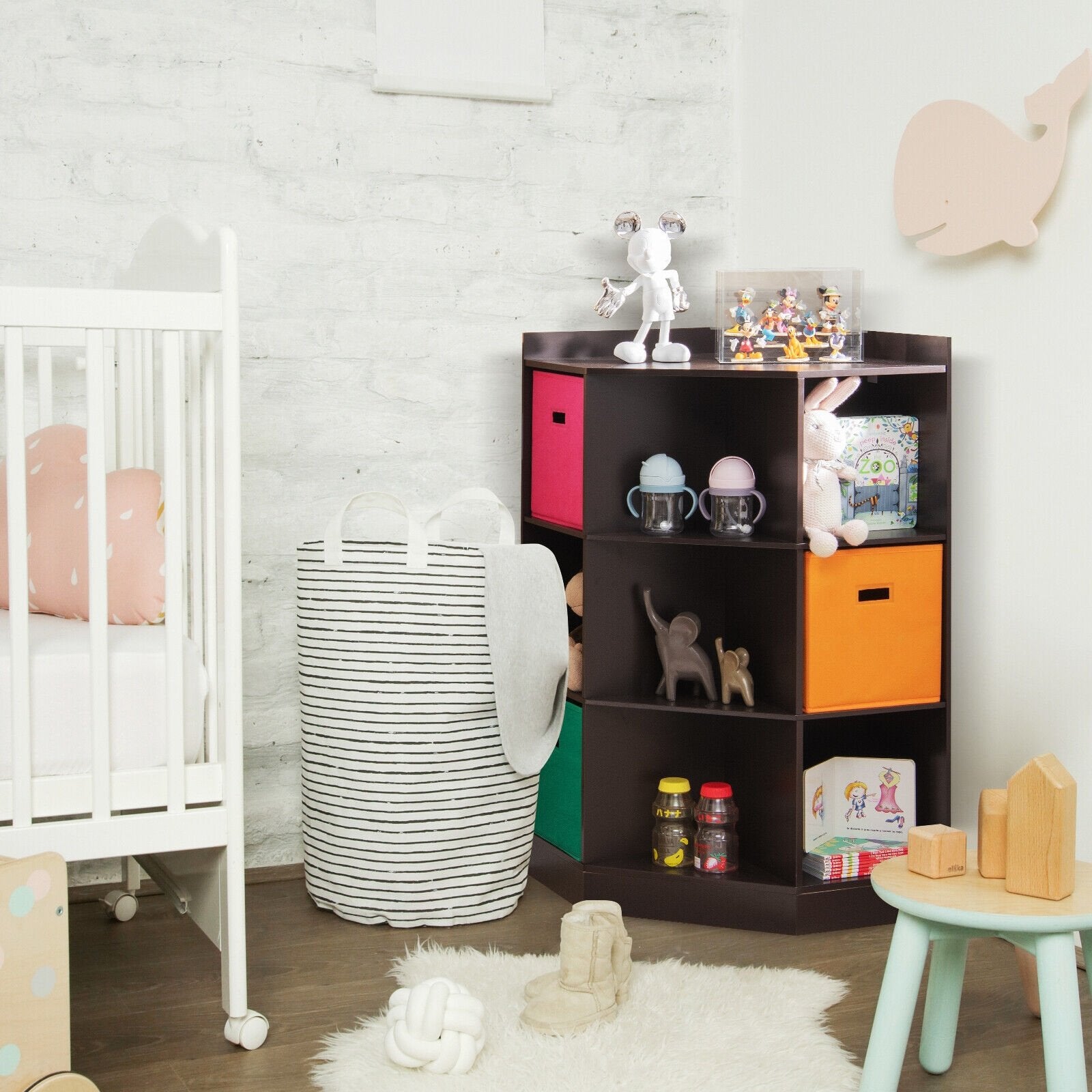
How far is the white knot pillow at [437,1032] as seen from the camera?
1629 millimetres

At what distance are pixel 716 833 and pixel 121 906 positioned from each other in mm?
976

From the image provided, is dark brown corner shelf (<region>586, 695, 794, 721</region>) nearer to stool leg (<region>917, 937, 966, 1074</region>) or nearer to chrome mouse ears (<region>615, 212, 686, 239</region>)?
stool leg (<region>917, 937, 966, 1074</region>)

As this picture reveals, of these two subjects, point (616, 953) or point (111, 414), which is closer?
point (616, 953)

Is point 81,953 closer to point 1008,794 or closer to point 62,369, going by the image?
point 62,369

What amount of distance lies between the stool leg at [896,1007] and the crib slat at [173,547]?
0.87 m

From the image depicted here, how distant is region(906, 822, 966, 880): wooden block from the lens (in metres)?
1.51

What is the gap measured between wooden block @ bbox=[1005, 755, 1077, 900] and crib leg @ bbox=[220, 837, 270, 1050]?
0.92 meters

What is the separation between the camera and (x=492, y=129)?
98.8 inches

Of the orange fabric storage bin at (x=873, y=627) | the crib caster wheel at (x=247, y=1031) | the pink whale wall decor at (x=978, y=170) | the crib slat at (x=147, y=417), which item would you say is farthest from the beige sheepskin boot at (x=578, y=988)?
the pink whale wall decor at (x=978, y=170)

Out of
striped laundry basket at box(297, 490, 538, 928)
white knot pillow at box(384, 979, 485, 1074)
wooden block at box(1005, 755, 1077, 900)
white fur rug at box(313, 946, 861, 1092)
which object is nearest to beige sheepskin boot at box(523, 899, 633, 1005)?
white fur rug at box(313, 946, 861, 1092)

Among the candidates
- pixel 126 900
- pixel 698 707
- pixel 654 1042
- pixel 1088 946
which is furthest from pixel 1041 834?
pixel 126 900

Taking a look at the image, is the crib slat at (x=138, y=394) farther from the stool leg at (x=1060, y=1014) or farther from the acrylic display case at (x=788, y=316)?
the stool leg at (x=1060, y=1014)

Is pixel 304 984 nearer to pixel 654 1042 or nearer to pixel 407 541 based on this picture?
pixel 654 1042

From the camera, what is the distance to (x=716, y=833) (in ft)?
7.22
